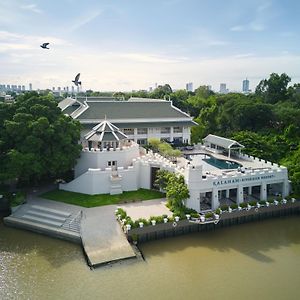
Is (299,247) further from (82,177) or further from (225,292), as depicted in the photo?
(82,177)

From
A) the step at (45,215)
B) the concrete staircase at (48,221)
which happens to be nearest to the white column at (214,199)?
the concrete staircase at (48,221)

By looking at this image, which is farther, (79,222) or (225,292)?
(79,222)

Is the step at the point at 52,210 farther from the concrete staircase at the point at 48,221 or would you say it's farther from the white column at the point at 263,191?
the white column at the point at 263,191

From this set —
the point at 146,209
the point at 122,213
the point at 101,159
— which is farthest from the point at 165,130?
the point at 122,213

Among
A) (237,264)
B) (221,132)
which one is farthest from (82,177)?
(221,132)

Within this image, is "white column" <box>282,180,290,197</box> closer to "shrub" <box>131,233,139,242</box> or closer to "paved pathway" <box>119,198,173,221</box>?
"paved pathway" <box>119,198,173,221</box>

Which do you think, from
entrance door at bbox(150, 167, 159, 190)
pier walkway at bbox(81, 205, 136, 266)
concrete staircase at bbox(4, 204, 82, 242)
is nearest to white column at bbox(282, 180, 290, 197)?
entrance door at bbox(150, 167, 159, 190)
